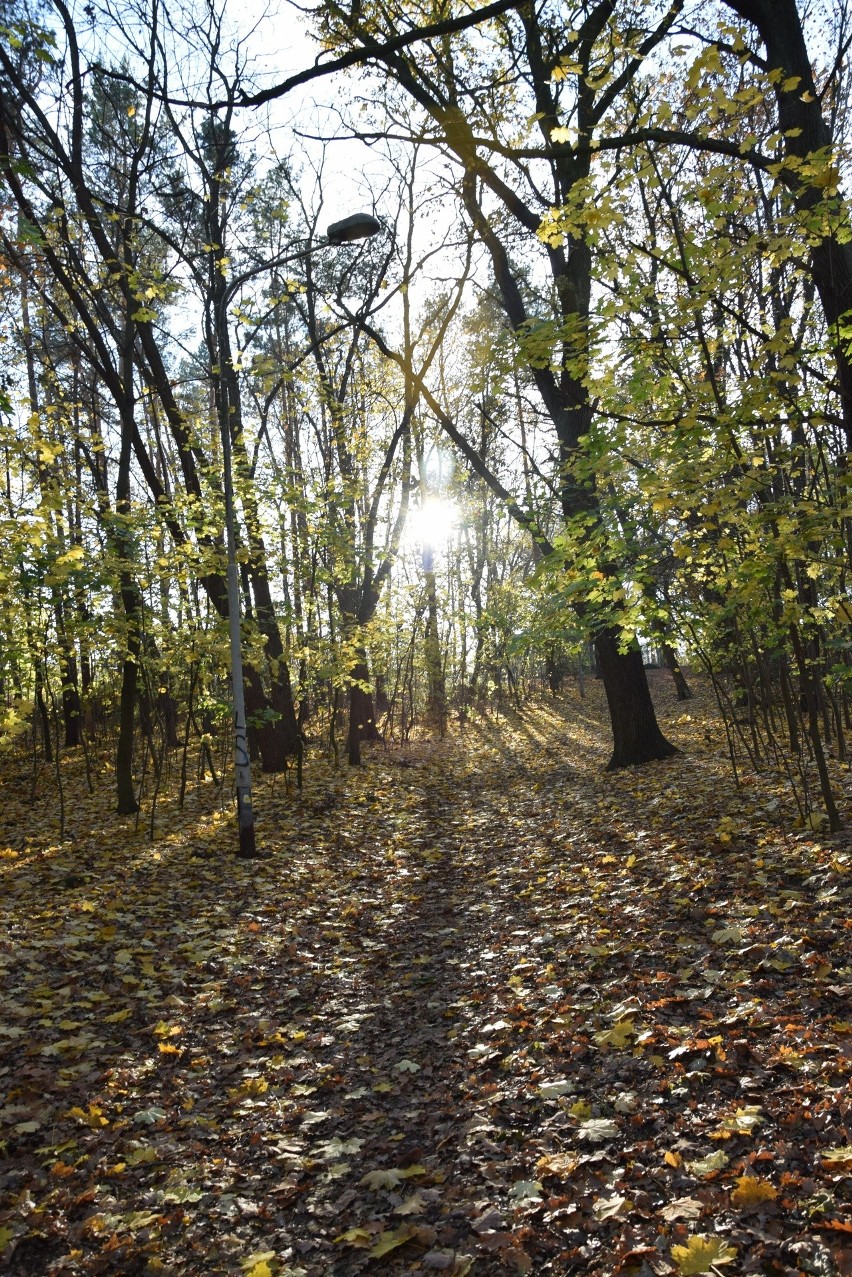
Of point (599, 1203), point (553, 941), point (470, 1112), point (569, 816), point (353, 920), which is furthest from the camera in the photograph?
point (569, 816)

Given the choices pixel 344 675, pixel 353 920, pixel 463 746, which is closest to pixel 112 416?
pixel 344 675

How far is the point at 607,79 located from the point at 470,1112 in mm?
5539

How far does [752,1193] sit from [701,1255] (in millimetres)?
311

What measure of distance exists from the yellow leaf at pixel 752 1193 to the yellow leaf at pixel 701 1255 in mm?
175

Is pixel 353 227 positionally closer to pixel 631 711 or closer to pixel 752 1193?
pixel 631 711

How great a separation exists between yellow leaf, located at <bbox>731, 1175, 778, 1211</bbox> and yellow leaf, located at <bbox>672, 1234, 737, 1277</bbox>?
175mm

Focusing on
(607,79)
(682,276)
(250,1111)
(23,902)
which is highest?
(607,79)

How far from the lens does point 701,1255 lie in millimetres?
2172

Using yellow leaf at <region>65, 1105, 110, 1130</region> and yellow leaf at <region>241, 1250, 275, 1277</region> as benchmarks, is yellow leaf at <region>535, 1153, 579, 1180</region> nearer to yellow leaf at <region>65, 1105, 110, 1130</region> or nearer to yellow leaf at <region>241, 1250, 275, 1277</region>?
yellow leaf at <region>241, 1250, 275, 1277</region>

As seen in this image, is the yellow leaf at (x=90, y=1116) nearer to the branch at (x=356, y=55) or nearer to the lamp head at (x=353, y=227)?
the branch at (x=356, y=55)

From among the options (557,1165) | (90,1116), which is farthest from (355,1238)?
(90,1116)

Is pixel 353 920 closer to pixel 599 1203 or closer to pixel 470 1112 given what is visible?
pixel 470 1112

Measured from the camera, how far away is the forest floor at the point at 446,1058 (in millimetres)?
2527

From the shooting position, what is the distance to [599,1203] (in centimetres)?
255
